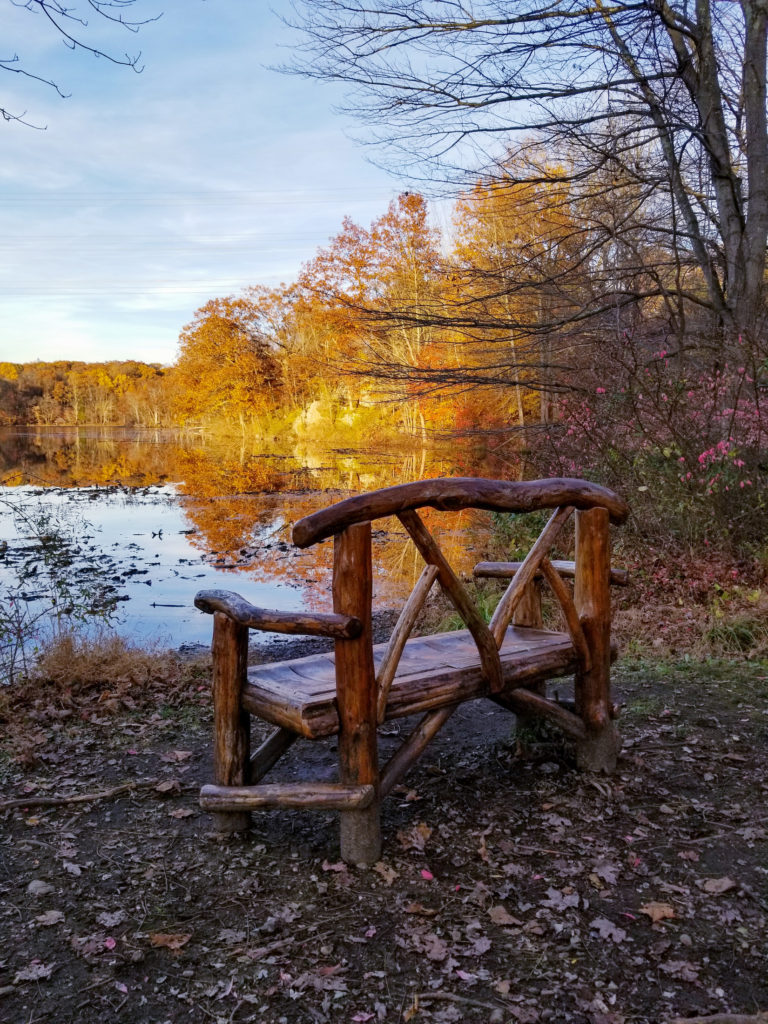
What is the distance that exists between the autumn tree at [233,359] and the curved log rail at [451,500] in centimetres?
5167

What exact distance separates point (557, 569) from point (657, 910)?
210cm

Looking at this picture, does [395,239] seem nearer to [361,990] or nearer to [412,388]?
[412,388]

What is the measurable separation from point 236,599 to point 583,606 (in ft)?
6.33

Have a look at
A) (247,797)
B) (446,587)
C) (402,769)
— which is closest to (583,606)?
(446,587)

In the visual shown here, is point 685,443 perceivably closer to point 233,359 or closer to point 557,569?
point 557,569

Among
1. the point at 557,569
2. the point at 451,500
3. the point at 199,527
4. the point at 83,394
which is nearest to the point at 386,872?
the point at 451,500

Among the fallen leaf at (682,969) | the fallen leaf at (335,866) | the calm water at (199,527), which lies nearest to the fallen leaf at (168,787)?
the fallen leaf at (335,866)

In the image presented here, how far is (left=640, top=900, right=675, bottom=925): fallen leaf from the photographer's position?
9.39 feet

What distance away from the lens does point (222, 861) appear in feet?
11.2

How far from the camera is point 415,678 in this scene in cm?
345

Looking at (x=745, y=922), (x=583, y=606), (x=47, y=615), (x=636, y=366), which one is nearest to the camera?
(x=745, y=922)

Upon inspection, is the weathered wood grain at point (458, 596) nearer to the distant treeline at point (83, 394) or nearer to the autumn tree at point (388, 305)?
the autumn tree at point (388, 305)

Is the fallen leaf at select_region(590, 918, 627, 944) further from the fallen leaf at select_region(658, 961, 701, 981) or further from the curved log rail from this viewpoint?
the curved log rail

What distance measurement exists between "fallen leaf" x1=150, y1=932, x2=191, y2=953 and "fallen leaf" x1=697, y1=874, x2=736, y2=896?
2.09 m
